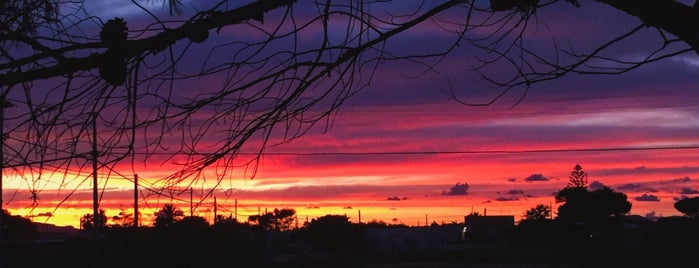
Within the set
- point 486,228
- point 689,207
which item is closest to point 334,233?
point 486,228

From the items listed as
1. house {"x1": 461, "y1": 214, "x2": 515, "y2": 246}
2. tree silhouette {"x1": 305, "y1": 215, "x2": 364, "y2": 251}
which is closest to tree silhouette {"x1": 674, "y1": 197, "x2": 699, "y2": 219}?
tree silhouette {"x1": 305, "y1": 215, "x2": 364, "y2": 251}

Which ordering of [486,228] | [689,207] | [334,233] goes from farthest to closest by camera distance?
[486,228]
[334,233]
[689,207]

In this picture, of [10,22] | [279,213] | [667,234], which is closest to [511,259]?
[667,234]

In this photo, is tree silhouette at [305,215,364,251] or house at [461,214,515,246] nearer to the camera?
tree silhouette at [305,215,364,251]

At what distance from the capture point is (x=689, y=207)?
43562mm

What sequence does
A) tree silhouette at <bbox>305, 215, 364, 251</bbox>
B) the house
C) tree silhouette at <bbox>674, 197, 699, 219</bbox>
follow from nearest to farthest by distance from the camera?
tree silhouette at <bbox>674, 197, 699, 219</bbox>
tree silhouette at <bbox>305, 215, 364, 251</bbox>
the house

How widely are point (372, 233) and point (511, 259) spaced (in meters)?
43.9

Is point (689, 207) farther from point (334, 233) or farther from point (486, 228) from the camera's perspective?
point (486, 228)

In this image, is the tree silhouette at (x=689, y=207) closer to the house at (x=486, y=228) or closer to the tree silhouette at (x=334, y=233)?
the tree silhouette at (x=334, y=233)

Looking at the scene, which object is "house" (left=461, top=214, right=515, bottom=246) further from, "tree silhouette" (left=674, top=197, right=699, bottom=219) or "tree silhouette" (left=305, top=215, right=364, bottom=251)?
"tree silhouette" (left=674, top=197, right=699, bottom=219)

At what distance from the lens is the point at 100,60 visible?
3.91 meters

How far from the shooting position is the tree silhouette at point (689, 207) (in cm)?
4251

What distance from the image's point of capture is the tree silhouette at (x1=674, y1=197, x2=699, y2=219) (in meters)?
42.5

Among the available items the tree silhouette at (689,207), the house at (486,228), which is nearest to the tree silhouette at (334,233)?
the house at (486,228)
